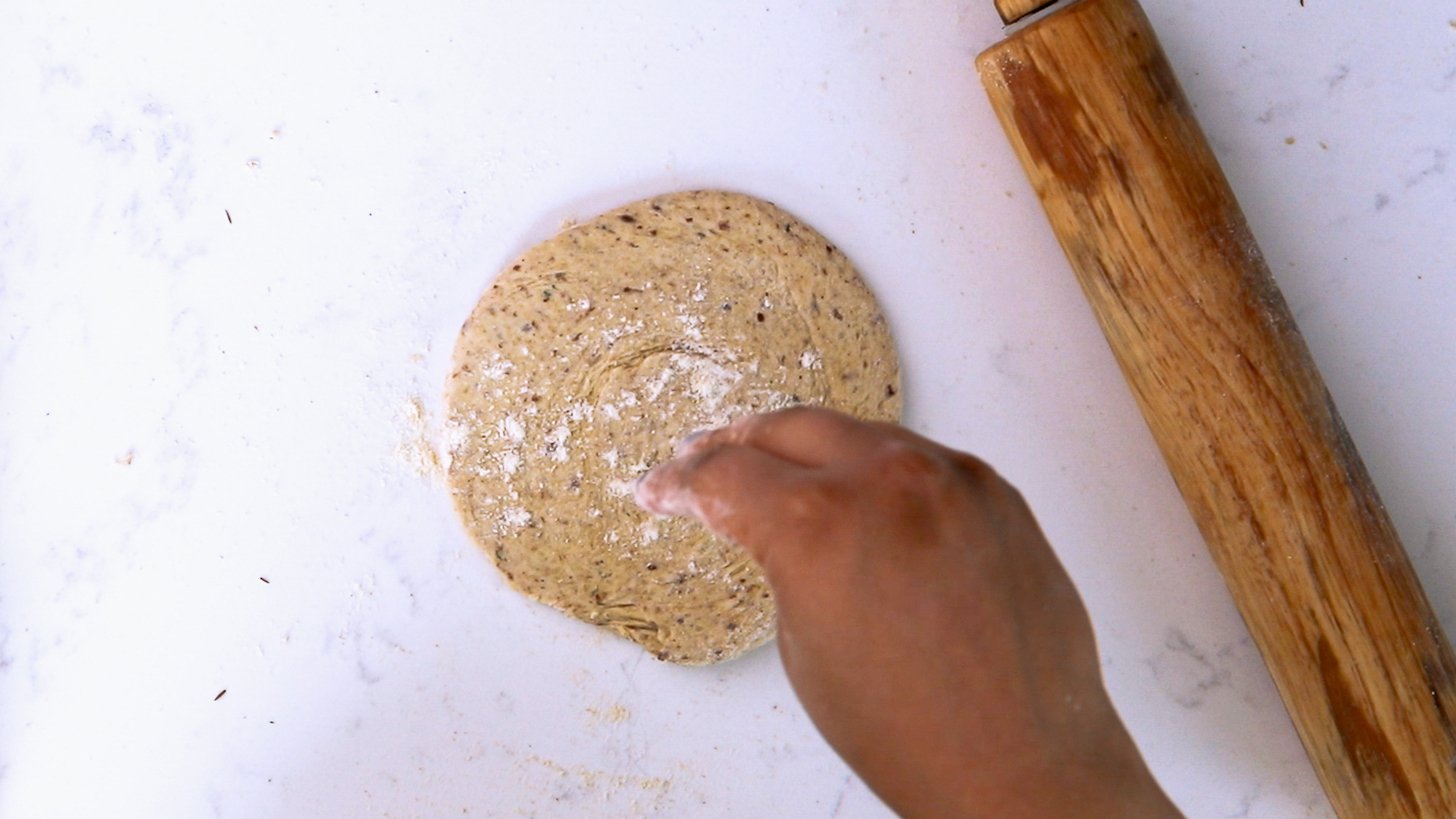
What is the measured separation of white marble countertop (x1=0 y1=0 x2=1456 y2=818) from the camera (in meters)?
1.40

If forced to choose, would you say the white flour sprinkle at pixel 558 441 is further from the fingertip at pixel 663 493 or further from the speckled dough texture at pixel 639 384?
the fingertip at pixel 663 493

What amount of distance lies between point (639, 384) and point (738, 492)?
52 centimetres

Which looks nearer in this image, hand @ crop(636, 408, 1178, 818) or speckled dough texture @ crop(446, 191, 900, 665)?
hand @ crop(636, 408, 1178, 818)

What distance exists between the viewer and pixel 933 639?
75 centimetres

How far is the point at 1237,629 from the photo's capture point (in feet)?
4.67

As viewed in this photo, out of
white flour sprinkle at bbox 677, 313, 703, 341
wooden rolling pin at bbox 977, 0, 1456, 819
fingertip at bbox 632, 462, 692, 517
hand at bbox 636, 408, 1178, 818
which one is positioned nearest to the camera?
hand at bbox 636, 408, 1178, 818

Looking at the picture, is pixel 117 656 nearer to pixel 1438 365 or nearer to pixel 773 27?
pixel 773 27

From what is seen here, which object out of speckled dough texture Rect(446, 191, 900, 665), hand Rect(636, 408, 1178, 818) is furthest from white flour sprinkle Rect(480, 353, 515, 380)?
hand Rect(636, 408, 1178, 818)

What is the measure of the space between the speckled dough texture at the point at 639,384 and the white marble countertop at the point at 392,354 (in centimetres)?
8

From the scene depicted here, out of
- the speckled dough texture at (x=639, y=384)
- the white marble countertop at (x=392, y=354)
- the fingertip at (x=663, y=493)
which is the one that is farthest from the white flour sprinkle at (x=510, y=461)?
the fingertip at (x=663, y=493)

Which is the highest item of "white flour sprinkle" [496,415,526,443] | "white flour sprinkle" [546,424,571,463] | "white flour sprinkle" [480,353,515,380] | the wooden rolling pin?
"white flour sprinkle" [480,353,515,380]

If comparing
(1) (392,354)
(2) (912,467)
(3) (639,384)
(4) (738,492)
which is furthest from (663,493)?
(1) (392,354)

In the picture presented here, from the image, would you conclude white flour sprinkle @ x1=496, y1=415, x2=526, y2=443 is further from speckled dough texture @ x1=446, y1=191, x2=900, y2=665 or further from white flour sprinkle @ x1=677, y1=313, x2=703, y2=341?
white flour sprinkle @ x1=677, y1=313, x2=703, y2=341

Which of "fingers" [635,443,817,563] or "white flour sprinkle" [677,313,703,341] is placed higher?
"white flour sprinkle" [677,313,703,341]
